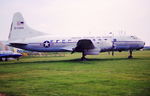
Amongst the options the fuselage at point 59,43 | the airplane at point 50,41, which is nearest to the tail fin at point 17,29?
the airplane at point 50,41

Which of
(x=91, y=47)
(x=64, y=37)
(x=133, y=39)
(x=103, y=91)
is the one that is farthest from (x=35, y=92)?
(x=133, y=39)

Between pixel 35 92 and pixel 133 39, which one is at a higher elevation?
pixel 133 39

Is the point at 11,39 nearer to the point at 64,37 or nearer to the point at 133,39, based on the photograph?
the point at 64,37

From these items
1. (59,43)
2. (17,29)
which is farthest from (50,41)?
(17,29)

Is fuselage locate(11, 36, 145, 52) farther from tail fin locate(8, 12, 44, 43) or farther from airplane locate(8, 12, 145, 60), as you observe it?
tail fin locate(8, 12, 44, 43)

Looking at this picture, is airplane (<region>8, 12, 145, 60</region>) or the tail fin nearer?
airplane (<region>8, 12, 145, 60</region>)

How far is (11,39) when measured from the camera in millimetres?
29000

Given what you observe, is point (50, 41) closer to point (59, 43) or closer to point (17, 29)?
point (59, 43)

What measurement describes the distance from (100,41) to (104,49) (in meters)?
1.31

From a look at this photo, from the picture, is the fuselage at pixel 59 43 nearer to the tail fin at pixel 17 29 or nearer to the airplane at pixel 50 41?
the airplane at pixel 50 41

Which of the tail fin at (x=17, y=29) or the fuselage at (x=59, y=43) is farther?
the tail fin at (x=17, y=29)

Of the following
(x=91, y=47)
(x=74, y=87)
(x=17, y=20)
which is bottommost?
(x=74, y=87)

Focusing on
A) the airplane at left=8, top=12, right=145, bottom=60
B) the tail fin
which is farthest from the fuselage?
the tail fin

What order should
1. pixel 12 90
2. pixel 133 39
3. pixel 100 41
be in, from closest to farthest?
pixel 12 90 → pixel 100 41 → pixel 133 39
